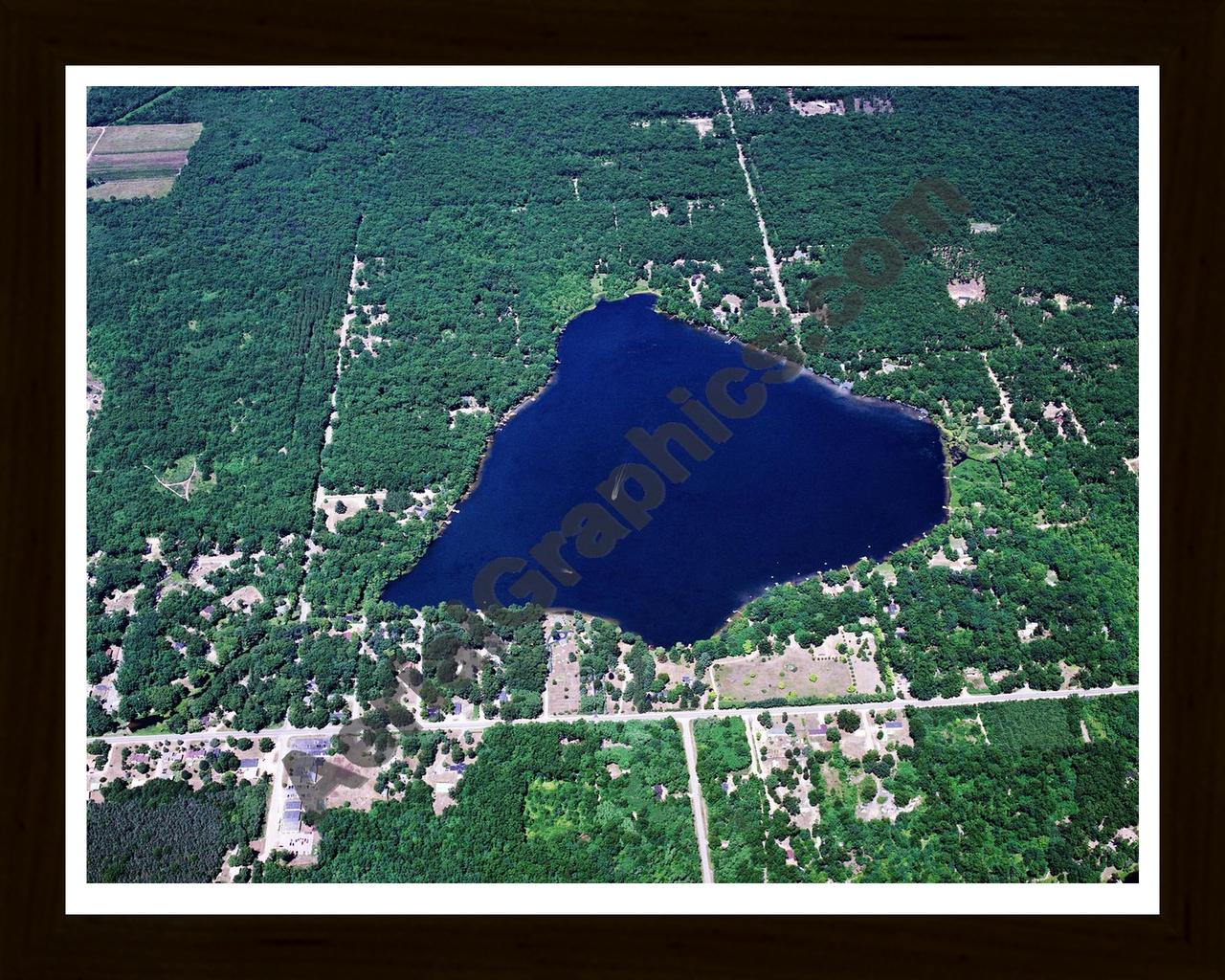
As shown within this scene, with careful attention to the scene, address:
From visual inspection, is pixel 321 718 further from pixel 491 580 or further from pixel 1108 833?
pixel 1108 833

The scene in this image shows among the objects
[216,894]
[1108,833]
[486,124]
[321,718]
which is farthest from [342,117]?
[216,894]

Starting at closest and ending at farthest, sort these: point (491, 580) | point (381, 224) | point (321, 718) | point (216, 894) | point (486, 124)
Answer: point (216, 894), point (321, 718), point (491, 580), point (381, 224), point (486, 124)

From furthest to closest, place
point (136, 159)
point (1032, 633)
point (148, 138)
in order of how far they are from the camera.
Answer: point (148, 138), point (136, 159), point (1032, 633)

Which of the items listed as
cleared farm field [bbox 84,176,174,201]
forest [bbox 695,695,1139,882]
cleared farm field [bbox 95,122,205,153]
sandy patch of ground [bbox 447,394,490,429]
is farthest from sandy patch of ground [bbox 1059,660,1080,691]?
cleared farm field [bbox 95,122,205,153]

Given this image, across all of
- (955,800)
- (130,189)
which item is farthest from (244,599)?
(130,189)

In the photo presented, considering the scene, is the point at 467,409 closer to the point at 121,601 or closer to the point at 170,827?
the point at 121,601

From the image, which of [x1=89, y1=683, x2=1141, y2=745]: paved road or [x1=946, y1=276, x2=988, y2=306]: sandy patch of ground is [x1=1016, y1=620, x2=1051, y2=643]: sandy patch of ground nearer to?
[x1=89, y1=683, x2=1141, y2=745]: paved road

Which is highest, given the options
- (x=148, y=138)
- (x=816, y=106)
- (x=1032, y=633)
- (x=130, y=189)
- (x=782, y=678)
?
(x=816, y=106)

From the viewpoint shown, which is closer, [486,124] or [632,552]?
[632,552]
